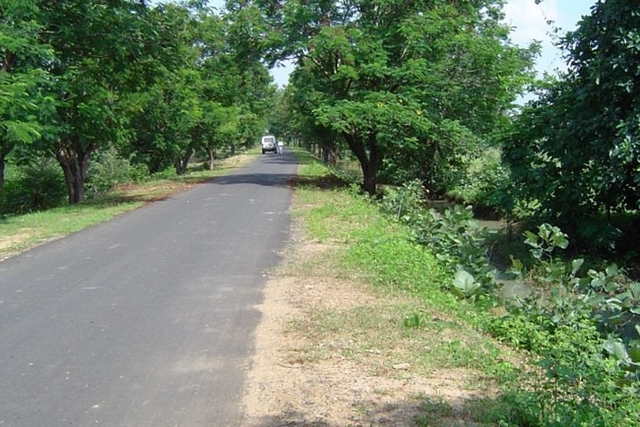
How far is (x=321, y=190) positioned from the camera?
21484mm

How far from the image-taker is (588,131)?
12.6m

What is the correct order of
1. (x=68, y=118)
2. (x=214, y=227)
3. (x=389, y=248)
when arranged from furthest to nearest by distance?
(x=68, y=118), (x=214, y=227), (x=389, y=248)

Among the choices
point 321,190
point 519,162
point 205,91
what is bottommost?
Result: point 321,190

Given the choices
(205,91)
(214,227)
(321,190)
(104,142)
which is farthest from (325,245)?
(205,91)

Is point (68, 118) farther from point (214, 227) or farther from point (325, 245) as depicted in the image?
point (325, 245)

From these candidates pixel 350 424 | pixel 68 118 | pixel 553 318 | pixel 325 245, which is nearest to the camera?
pixel 350 424

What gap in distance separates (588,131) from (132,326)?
9.84 m

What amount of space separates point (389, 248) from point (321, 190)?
441 inches

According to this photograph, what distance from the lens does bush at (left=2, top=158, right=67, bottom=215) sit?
92.4 ft

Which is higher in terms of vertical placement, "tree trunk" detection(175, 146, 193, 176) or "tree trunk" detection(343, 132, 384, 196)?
"tree trunk" detection(343, 132, 384, 196)

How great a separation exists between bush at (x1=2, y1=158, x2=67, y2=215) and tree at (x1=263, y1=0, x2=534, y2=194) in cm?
1283

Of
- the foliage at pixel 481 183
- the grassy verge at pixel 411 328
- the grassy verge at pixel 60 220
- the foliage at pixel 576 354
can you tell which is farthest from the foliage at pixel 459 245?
the grassy verge at pixel 60 220

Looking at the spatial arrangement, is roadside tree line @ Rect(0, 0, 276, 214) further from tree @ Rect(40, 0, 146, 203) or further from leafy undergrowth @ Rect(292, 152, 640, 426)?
leafy undergrowth @ Rect(292, 152, 640, 426)

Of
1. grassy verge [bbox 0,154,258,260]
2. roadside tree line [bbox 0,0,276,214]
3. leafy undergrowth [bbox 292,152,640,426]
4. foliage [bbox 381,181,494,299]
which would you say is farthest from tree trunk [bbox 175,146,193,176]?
leafy undergrowth [bbox 292,152,640,426]
